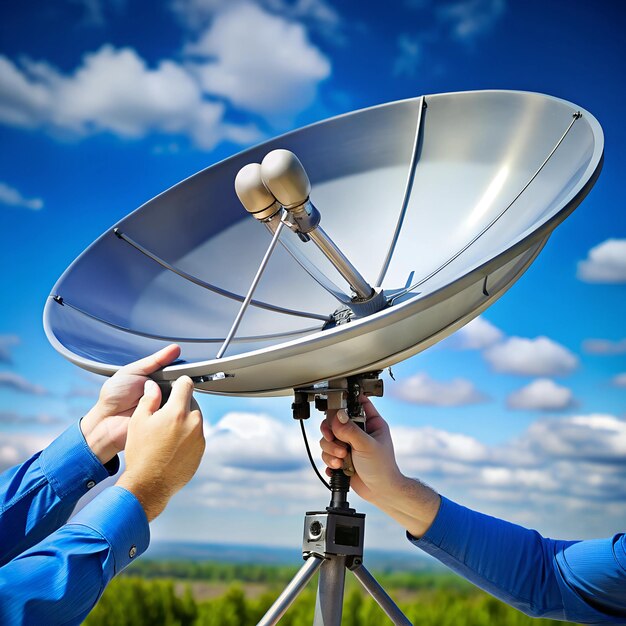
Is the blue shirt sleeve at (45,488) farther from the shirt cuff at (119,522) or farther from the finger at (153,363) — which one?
the shirt cuff at (119,522)

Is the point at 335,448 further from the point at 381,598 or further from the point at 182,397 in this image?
the point at 182,397

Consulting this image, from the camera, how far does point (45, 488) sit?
2.05 meters

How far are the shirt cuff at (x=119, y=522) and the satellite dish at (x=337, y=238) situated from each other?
0.49 meters

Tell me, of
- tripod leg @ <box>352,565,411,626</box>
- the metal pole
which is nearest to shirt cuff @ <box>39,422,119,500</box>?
the metal pole

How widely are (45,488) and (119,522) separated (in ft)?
2.43

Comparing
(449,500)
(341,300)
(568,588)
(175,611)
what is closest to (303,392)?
(341,300)

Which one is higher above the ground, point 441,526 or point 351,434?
point 351,434

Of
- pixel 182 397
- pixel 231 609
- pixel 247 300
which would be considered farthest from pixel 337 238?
pixel 231 609

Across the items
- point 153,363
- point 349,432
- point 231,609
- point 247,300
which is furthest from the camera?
point 231,609

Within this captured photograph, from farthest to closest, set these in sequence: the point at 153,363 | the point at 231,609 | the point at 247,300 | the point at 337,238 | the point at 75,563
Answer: the point at 231,609 → the point at 337,238 → the point at 247,300 → the point at 153,363 → the point at 75,563

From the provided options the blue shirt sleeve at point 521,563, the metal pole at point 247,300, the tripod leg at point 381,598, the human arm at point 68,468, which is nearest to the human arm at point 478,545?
the blue shirt sleeve at point 521,563

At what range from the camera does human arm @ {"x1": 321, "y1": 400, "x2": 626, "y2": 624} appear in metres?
2.17

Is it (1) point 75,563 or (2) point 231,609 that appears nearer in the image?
(1) point 75,563

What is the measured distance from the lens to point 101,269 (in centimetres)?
281
